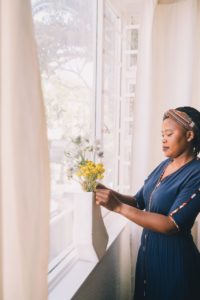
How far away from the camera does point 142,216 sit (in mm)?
1285

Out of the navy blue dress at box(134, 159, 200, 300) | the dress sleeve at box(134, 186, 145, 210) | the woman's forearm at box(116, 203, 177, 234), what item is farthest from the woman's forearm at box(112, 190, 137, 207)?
the woman's forearm at box(116, 203, 177, 234)

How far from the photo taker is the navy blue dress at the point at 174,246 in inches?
49.1

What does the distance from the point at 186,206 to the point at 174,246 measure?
0.82 feet

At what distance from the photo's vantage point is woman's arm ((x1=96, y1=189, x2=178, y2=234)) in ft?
4.10

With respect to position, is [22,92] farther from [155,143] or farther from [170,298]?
[155,143]

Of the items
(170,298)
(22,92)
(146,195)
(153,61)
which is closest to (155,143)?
(153,61)

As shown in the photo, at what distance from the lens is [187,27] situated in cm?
204

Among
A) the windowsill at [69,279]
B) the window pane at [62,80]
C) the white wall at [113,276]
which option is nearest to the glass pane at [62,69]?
the window pane at [62,80]

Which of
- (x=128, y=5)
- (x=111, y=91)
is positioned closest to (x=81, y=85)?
(x=111, y=91)

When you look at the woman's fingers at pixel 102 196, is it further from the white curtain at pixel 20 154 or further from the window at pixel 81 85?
the white curtain at pixel 20 154

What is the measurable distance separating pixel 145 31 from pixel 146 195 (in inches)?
40.9

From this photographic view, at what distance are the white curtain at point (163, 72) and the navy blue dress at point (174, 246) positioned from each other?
0.50 metres

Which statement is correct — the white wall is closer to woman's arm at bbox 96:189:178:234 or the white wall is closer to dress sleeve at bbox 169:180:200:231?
woman's arm at bbox 96:189:178:234

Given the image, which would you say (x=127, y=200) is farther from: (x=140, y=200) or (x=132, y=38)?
(x=132, y=38)
